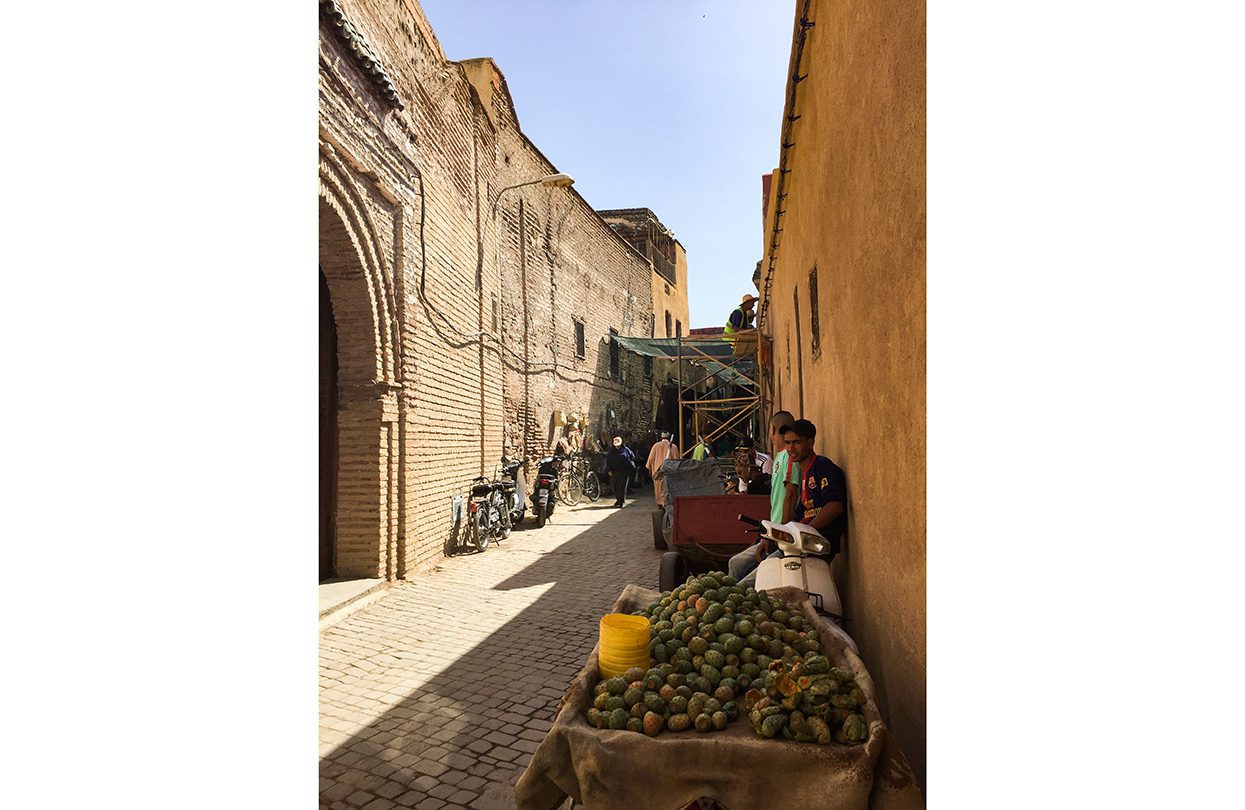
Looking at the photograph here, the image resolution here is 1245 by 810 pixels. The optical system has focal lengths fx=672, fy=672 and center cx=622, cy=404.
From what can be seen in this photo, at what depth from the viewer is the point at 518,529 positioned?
12211 mm

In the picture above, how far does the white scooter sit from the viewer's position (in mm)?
3697

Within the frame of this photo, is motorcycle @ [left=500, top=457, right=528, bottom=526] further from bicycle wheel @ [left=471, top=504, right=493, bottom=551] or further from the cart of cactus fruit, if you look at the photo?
the cart of cactus fruit

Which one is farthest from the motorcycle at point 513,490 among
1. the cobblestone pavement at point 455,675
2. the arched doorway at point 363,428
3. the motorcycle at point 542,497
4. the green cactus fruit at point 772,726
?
the green cactus fruit at point 772,726

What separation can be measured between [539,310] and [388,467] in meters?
7.53

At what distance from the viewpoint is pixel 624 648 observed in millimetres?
2854

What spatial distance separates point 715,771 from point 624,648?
744 mm

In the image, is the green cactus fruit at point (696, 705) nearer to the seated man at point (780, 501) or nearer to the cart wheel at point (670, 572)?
the seated man at point (780, 501)

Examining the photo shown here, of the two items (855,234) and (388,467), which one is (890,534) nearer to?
(855,234)

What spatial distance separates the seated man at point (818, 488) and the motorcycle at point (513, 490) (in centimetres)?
743

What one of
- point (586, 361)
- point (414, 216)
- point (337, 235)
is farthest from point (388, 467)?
point (586, 361)

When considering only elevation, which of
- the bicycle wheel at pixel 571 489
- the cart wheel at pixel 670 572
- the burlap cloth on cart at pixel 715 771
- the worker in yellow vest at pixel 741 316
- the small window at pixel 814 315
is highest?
the worker in yellow vest at pixel 741 316

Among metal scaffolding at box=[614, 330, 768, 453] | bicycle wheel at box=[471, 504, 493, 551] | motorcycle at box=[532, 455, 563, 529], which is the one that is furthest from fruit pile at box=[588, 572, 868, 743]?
metal scaffolding at box=[614, 330, 768, 453]

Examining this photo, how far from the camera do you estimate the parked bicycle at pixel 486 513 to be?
9727 mm

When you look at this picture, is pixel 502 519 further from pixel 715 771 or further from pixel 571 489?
pixel 715 771
